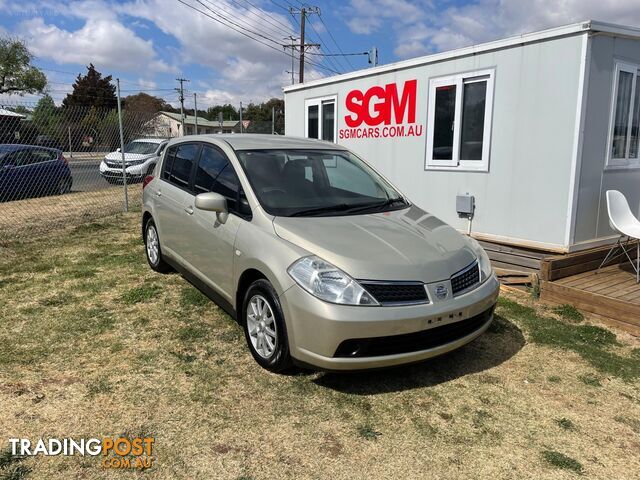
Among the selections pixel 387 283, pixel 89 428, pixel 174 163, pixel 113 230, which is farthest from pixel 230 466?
pixel 113 230

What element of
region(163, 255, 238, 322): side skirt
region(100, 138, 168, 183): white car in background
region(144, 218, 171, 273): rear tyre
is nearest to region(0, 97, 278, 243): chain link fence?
region(100, 138, 168, 183): white car in background

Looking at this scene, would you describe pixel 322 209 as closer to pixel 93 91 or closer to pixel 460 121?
pixel 460 121

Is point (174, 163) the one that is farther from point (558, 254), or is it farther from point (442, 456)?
point (558, 254)

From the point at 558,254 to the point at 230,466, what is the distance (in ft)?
14.9

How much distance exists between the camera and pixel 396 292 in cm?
311

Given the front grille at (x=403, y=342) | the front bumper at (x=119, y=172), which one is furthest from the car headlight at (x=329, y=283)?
the front bumper at (x=119, y=172)

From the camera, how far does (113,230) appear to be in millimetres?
8812

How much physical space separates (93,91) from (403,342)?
6493 centimetres

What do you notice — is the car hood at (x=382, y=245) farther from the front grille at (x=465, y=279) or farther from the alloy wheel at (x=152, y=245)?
the alloy wheel at (x=152, y=245)

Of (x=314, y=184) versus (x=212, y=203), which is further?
(x=314, y=184)

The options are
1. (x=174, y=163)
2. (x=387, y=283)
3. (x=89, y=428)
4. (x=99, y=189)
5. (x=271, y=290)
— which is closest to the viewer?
(x=89, y=428)

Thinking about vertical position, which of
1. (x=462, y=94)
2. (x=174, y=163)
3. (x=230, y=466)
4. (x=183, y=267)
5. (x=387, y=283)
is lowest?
(x=230, y=466)

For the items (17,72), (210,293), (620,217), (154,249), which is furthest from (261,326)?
(17,72)

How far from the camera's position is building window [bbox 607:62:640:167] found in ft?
18.7
